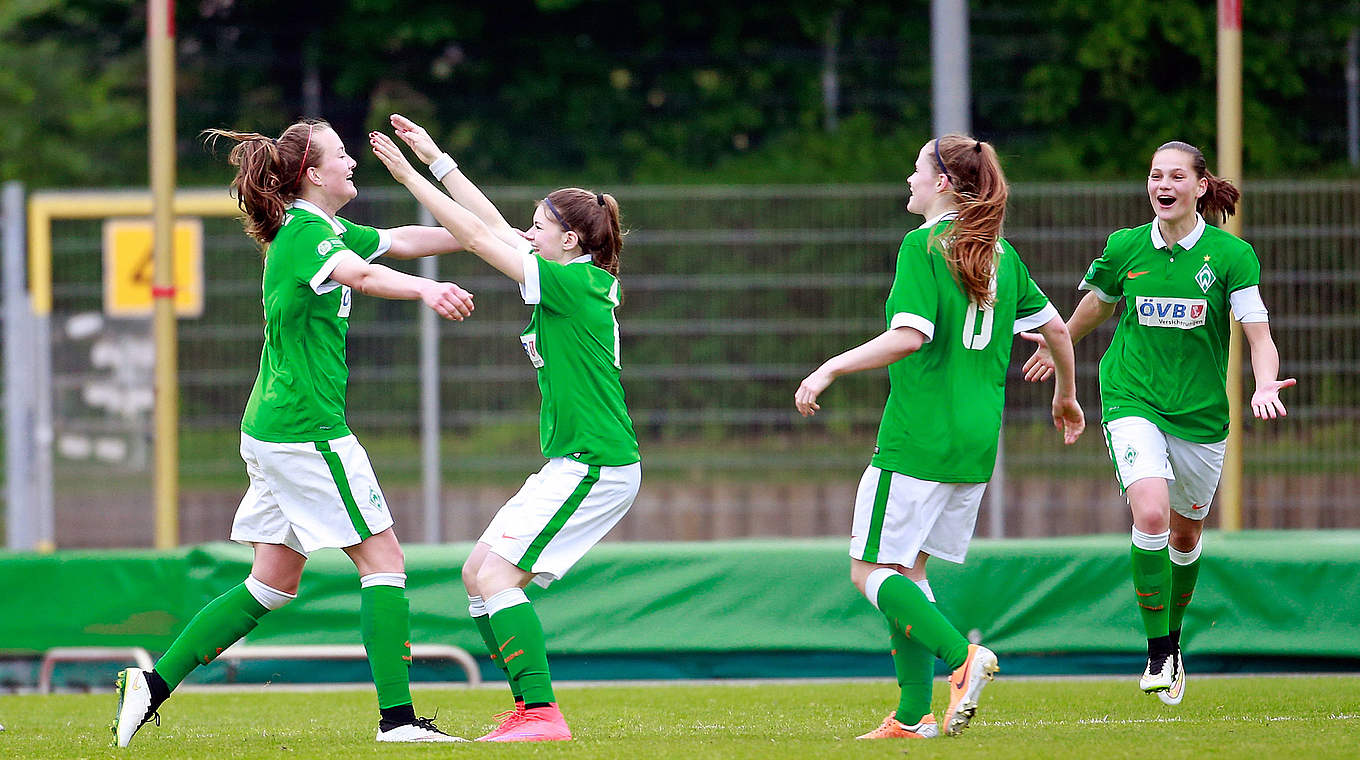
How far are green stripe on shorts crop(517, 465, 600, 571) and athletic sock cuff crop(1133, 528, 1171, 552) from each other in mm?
2259

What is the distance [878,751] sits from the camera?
4691mm

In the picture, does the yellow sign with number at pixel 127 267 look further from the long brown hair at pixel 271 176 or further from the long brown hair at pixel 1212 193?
the long brown hair at pixel 1212 193

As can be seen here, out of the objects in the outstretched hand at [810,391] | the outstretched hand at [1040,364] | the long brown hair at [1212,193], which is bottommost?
the outstretched hand at [810,391]

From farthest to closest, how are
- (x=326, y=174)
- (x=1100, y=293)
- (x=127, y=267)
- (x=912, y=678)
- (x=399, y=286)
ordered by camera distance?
(x=127, y=267) < (x=1100, y=293) < (x=326, y=174) < (x=912, y=678) < (x=399, y=286)

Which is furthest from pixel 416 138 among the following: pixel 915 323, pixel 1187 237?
pixel 1187 237

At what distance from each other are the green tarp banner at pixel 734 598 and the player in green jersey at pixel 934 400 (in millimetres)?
2654

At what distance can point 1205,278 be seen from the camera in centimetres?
611

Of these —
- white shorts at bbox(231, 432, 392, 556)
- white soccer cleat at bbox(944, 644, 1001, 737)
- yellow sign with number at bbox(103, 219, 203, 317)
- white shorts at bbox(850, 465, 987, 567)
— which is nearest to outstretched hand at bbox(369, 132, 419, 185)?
white shorts at bbox(231, 432, 392, 556)

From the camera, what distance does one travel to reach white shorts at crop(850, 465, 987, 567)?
16.8ft

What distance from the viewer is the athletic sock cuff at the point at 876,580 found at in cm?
514

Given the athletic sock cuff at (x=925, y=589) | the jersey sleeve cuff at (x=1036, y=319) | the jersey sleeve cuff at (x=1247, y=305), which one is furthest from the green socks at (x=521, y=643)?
the jersey sleeve cuff at (x=1247, y=305)

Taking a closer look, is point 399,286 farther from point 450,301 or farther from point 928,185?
point 928,185

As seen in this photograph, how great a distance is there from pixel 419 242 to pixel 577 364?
3.12 ft

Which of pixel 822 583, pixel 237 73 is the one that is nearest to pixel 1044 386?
pixel 822 583
